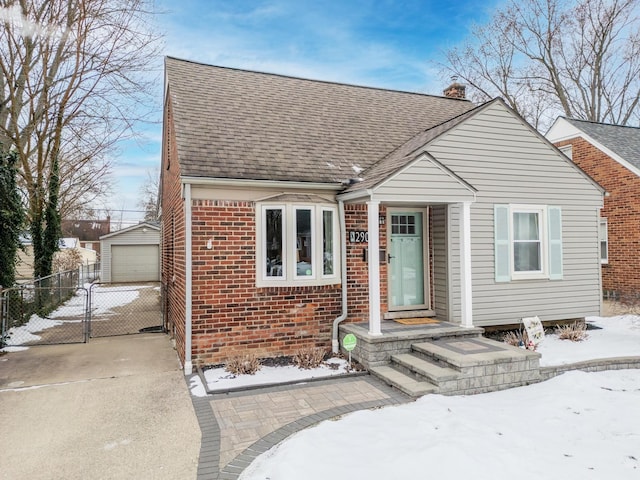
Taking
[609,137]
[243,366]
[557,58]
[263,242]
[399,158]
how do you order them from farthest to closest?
[557,58], [609,137], [399,158], [263,242], [243,366]

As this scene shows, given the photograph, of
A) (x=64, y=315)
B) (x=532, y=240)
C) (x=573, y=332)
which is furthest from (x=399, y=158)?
(x=64, y=315)

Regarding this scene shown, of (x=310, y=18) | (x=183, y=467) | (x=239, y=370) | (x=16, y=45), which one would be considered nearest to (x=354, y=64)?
(x=310, y=18)

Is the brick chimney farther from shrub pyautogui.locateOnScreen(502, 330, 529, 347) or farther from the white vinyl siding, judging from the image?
shrub pyautogui.locateOnScreen(502, 330, 529, 347)

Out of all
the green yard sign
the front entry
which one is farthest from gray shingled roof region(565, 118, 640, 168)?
the green yard sign

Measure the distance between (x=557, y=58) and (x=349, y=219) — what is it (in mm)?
22497

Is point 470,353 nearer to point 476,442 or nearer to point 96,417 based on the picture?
point 476,442

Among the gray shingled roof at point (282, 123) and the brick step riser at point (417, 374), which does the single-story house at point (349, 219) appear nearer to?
the gray shingled roof at point (282, 123)

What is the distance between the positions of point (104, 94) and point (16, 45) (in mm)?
2057

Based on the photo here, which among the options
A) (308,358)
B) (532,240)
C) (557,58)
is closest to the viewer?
(308,358)

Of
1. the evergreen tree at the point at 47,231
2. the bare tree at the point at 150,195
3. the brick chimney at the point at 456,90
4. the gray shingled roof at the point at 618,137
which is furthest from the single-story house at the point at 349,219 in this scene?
the bare tree at the point at 150,195

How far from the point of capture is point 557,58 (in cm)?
2297

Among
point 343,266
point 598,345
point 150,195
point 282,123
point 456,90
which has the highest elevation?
point 150,195

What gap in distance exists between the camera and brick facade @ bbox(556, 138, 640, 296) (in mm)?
13133

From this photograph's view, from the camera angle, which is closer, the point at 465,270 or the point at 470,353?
the point at 470,353
